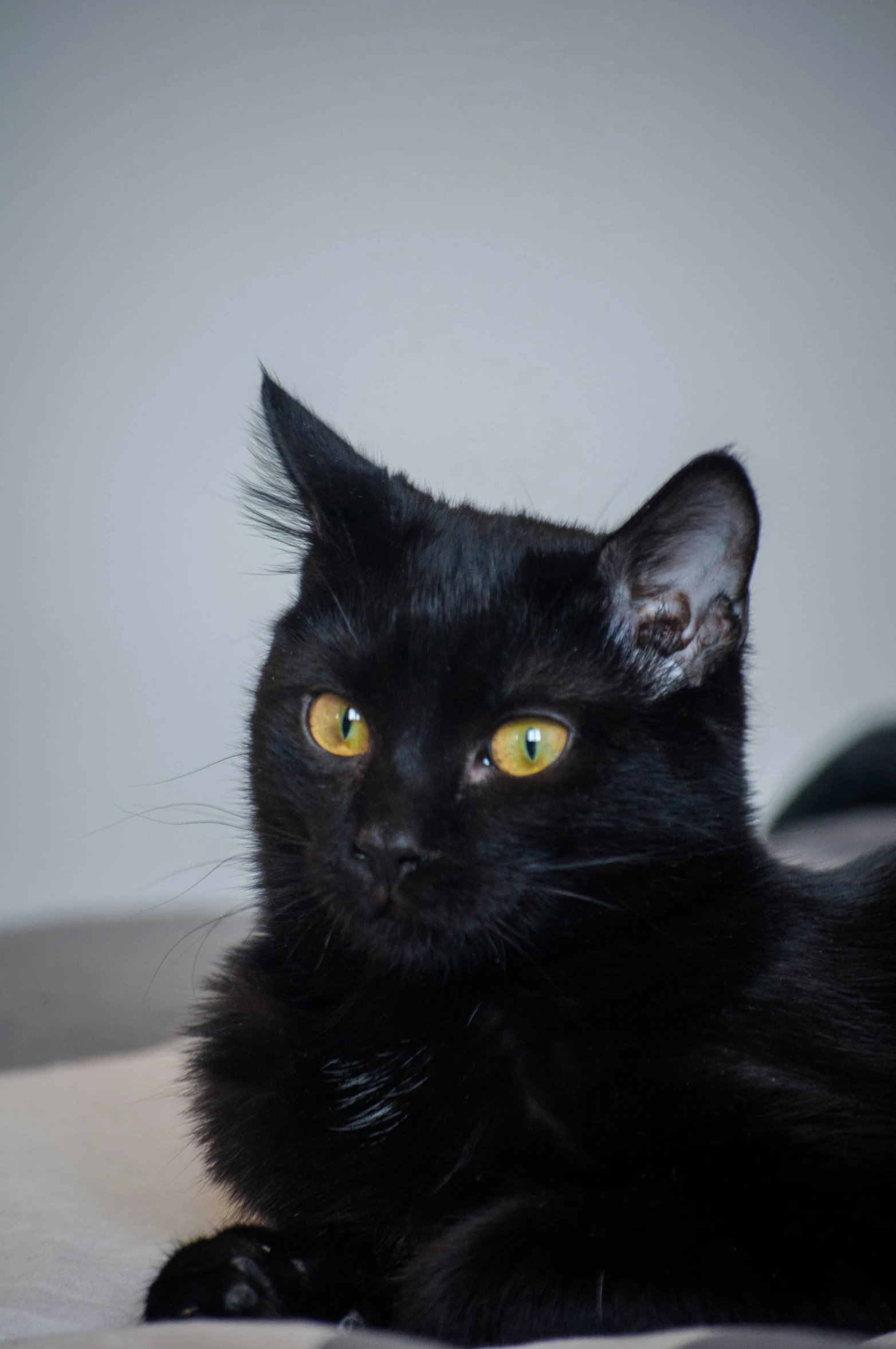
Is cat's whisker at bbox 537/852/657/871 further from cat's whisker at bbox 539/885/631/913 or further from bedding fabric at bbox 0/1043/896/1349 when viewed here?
bedding fabric at bbox 0/1043/896/1349

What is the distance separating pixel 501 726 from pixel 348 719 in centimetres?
15

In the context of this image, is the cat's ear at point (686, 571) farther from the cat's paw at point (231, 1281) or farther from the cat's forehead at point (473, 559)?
the cat's paw at point (231, 1281)

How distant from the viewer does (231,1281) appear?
77 centimetres

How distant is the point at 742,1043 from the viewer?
32.0 inches

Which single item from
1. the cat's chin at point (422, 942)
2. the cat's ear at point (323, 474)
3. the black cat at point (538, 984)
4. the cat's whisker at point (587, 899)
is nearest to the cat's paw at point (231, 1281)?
the black cat at point (538, 984)

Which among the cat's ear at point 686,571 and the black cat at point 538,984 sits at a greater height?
the cat's ear at point 686,571

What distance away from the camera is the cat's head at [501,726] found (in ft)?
2.80

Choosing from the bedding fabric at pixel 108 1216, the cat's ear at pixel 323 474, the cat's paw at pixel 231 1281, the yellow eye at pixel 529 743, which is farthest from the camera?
the cat's ear at pixel 323 474

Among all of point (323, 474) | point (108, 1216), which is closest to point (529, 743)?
point (323, 474)

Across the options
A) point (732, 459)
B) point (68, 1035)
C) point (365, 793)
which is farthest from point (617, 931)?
point (68, 1035)

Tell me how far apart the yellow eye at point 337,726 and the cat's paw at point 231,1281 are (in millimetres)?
383

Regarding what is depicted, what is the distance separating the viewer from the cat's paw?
76 cm

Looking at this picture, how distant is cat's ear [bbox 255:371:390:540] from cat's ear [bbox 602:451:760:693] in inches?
10.0

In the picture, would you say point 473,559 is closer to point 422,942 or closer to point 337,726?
point 337,726
